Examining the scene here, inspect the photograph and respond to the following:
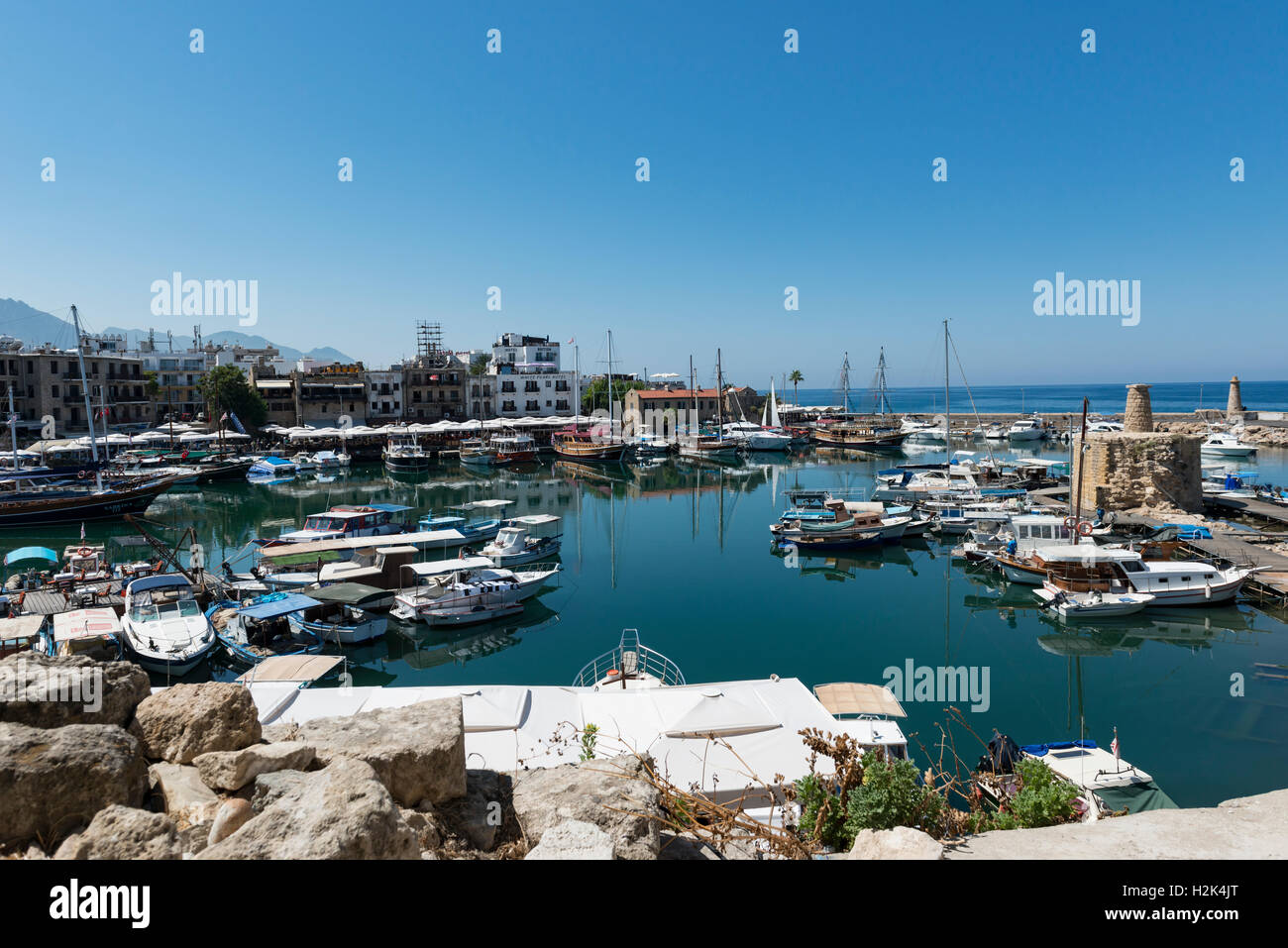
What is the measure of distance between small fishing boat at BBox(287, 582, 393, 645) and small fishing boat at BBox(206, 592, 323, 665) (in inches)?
8.3

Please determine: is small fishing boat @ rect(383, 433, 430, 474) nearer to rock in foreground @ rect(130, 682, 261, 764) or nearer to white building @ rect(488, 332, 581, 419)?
white building @ rect(488, 332, 581, 419)

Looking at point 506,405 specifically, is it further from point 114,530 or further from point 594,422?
point 114,530

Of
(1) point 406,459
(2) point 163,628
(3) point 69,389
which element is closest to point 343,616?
(2) point 163,628

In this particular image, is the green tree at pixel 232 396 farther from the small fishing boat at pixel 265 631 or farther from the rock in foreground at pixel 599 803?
the rock in foreground at pixel 599 803

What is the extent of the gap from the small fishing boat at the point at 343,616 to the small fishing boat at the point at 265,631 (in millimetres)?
210

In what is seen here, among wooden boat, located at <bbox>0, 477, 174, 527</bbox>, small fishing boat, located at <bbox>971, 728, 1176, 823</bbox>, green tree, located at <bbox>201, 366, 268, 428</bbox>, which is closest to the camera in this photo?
small fishing boat, located at <bbox>971, 728, 1176, 823</bbox>

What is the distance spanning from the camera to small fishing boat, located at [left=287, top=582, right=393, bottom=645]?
790 inches

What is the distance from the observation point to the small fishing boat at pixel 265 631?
1881 centimetres

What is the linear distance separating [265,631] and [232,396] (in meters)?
62.5

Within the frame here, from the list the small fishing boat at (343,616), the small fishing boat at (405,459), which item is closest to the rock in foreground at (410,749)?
the small fishing boat at (343,616)

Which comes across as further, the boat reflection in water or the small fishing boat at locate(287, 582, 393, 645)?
the boat reflection in water

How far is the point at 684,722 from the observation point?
1189 cm

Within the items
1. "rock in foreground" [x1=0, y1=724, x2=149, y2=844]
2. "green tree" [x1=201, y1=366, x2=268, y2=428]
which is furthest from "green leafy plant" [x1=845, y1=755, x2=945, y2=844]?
"green tree" [x1=201, y1=366, x2=268, y2=428]
